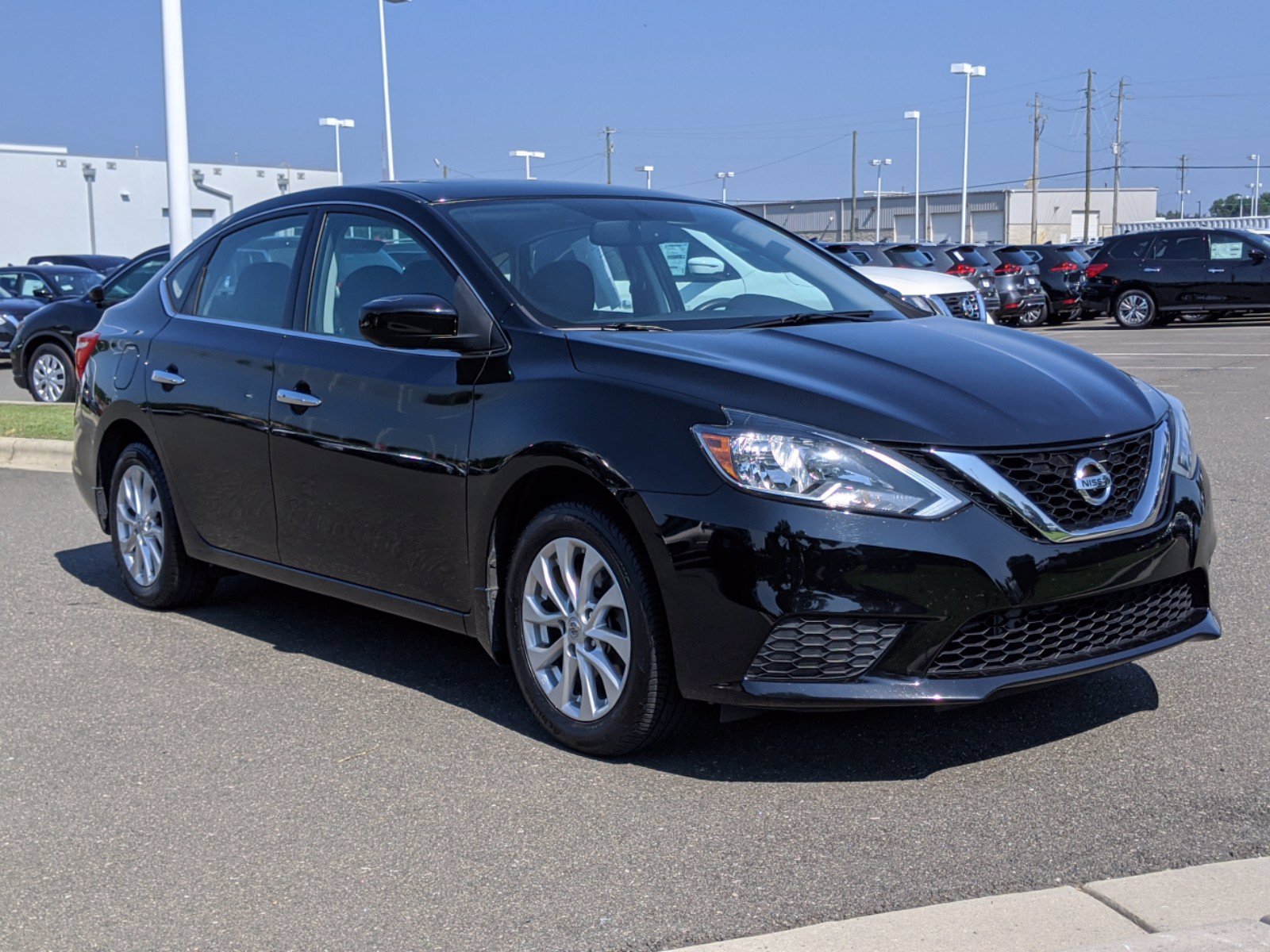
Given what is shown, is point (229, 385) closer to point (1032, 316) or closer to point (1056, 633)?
point (1056, 633)

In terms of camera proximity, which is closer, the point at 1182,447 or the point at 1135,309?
the point at 1182,447

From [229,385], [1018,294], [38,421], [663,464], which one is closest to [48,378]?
[38,421]

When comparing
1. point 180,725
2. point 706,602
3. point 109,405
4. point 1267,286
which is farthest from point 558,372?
point 1267,286

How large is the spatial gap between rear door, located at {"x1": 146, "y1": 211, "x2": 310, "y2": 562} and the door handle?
0.10 m

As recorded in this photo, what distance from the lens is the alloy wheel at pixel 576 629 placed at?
4414 millimetres

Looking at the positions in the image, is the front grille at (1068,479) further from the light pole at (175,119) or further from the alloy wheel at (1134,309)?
the alloy wheel at (1134,309)

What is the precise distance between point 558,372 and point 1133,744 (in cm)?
200

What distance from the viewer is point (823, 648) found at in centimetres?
405

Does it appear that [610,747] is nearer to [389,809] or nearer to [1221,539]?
[389,809]

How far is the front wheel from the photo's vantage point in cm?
2670

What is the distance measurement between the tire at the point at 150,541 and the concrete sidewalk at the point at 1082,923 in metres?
3.83

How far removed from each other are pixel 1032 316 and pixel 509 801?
2414 cm

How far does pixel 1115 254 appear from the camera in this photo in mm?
27109

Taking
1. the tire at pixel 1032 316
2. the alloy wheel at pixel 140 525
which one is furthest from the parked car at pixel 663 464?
the tire at pixel 1032 316
